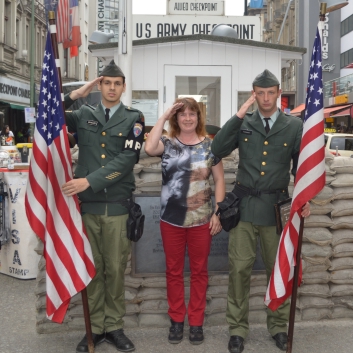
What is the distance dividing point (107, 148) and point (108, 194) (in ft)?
1.09

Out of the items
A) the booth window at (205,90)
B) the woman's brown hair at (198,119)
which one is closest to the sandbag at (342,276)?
the woman's brown hair at (198,119)

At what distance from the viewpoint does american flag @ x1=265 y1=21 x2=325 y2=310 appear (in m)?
3.90

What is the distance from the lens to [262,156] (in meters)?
4.16

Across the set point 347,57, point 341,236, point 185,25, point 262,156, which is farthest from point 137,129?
point 347,57

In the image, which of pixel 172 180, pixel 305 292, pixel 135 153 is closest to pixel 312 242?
pixel 305 292

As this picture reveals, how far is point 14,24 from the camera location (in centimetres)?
3039

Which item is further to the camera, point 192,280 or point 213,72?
point 213,72

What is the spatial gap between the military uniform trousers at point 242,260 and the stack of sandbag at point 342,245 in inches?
36.2

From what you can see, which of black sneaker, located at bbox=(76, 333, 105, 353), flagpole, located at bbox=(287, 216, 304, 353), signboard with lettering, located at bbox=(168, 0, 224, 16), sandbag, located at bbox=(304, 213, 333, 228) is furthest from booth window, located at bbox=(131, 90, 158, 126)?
flagpole, located at bbox=(287, 216, 304, 353)

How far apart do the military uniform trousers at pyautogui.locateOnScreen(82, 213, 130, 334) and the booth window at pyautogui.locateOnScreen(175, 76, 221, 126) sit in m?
5.41

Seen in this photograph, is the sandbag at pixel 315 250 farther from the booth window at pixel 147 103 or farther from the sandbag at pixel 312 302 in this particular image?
the booth window at pixel 147 103

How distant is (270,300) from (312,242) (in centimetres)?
102

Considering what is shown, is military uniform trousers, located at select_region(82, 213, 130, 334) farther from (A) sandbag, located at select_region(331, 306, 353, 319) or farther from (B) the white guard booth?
(B) the white guard booth

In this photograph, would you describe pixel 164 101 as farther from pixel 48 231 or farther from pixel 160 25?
pixel 48 231
